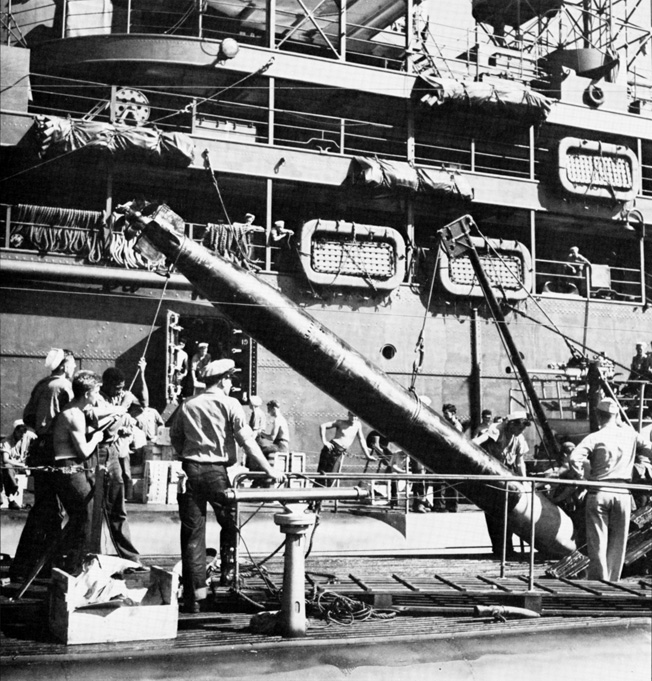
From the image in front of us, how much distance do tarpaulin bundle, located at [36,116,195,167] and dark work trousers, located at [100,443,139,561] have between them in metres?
8.13

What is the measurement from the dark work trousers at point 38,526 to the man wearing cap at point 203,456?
1163mm

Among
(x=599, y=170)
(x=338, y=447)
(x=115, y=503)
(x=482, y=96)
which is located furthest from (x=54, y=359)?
(x=599, y=170)

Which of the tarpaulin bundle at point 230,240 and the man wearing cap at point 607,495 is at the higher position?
the tarpaulin bundle at point 230,240

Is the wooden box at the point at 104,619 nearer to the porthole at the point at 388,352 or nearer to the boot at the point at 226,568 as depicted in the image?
the boot at the point at 226,568

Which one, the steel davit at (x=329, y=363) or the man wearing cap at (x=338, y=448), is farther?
the man wearing cap at (x=338, y=448)

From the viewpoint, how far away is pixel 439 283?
1616 cm

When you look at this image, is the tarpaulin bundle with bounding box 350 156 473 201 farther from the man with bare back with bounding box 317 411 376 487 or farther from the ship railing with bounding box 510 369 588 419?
the man with bare back with bounding box 317 411 376 487

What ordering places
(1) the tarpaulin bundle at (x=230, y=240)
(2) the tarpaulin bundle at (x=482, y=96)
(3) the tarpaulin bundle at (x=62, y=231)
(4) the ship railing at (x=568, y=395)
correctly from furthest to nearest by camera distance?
(2) the tarpaulin bundle at (x=482, y=96)
(1) the tarpaulin bundle at (x=230, y=240)
(3) the tarpaulin bundle at (x=62, y=231)
(4) the ship railing at (x=568, y=395)

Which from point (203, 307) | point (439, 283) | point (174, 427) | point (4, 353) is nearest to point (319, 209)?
point (439, 283)

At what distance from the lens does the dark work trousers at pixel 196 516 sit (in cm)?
561

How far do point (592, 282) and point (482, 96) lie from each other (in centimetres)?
450

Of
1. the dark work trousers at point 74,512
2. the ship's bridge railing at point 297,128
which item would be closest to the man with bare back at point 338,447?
the dark work trousers at point 74,512

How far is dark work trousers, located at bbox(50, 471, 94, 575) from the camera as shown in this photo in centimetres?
595

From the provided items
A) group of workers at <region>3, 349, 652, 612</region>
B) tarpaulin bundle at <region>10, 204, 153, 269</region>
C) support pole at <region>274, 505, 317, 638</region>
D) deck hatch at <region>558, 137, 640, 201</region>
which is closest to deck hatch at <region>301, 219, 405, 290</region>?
tarpaulin bundle at <region>10, 204, 153, 269</region>
